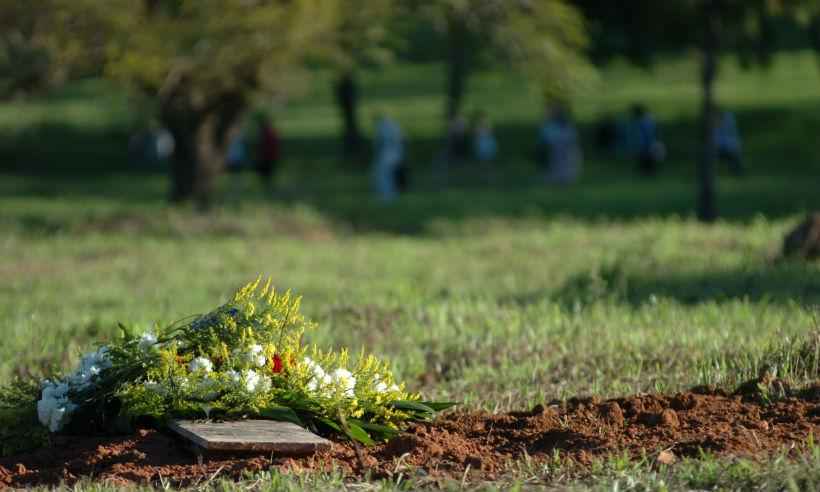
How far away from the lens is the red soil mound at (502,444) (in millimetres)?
5523

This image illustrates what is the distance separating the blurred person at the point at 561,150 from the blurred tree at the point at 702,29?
120 inches

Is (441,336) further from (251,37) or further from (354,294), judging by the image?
(251,37)

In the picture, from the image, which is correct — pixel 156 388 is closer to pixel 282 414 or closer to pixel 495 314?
pixel 282 414

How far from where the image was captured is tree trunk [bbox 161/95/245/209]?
22344mm

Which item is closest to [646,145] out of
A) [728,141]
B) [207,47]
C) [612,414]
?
[728,141]

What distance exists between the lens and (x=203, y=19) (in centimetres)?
1922

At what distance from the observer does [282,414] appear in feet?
19.8

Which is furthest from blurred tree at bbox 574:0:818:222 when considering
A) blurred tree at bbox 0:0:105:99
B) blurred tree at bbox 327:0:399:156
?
blurred tree at bbox 0:0:105:99

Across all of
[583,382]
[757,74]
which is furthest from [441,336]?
[757,74]

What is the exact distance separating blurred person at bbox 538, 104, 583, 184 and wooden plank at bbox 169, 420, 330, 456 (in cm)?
2795

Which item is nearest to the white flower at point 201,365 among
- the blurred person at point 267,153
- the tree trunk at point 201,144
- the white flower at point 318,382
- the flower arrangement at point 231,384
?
the flower arrangement at point 231,384

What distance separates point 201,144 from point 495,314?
44.7 ft

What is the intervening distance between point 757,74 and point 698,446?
55538mm

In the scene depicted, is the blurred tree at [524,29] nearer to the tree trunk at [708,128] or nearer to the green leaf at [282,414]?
the tree trunk at [708,128]
